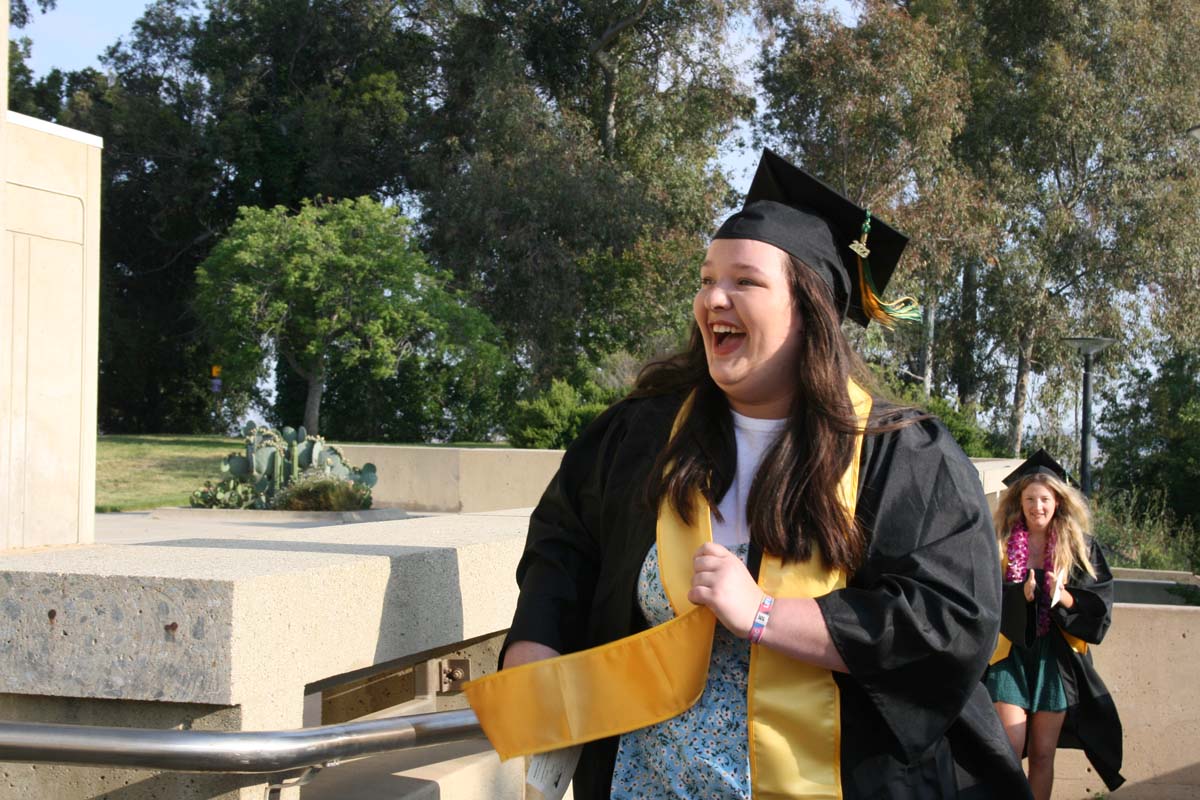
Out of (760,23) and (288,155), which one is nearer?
(760,23)

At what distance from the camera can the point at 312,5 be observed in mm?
36562

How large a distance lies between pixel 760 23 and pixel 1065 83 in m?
8.22

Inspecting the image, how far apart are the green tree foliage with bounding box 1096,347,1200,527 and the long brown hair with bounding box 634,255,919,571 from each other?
24.1 m

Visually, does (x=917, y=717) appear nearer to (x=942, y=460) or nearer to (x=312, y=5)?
(x=942, y=460)

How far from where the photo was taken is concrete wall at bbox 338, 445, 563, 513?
14.5m

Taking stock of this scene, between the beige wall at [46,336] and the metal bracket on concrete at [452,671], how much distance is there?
1850 millimetres

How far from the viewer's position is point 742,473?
220 cm

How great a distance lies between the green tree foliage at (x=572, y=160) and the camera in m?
31.1

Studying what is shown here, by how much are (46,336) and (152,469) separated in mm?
18791

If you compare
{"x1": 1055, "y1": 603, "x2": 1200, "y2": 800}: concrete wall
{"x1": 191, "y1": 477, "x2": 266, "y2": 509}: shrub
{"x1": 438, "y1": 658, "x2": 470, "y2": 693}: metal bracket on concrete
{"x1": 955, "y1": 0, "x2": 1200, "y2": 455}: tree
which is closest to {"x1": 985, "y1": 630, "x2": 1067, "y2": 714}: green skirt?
{"x1": 1055, "y1": 603, "x2": 1200, "y2": 800}: concrete wall

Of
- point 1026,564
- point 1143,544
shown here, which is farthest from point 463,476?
point 1026,564

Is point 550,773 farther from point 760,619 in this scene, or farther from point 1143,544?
point 1143,544

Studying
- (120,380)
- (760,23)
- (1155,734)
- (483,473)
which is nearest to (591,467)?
(1155,734)

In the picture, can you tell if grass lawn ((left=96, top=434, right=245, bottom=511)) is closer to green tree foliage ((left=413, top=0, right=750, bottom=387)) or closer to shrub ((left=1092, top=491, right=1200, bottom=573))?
green tree foliage ((left=413, top=0, right=750, bottom=387))
